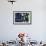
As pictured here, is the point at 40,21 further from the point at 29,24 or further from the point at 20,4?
the point at 20,4

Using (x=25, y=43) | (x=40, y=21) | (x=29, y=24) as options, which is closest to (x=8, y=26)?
(x=29, y=24)

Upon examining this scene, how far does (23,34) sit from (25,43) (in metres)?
0.28

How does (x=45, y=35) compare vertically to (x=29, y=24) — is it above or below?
below

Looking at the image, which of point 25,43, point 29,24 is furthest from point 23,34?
point 29,24

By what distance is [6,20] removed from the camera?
5922mm

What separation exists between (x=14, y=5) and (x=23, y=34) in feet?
7.37

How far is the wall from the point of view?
5.88m

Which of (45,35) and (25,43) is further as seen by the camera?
(45,35)

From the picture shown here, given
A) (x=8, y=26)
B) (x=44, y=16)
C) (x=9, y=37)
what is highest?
(x=44, y=16)

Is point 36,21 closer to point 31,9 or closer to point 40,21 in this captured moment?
point 40,21

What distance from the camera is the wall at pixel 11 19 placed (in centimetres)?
588

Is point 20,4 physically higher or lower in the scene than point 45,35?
higher

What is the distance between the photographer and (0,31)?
5.94m

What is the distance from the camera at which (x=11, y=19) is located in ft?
19.4
